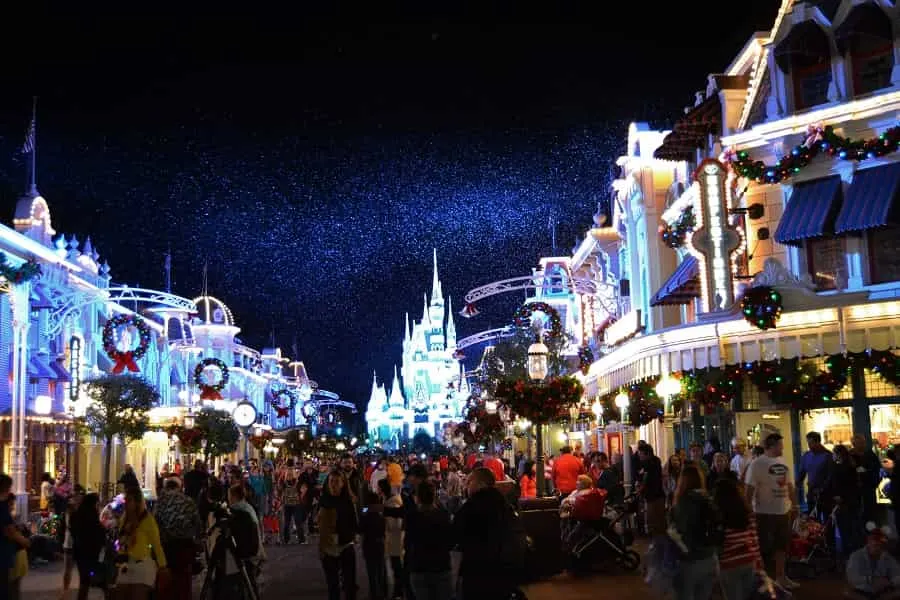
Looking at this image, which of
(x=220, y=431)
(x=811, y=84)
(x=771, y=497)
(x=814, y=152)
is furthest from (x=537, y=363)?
(x=220, y=431)

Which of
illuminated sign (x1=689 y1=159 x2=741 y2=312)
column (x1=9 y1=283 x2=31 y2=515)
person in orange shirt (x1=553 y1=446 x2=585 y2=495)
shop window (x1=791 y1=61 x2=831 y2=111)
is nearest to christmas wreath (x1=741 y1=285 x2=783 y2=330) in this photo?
illuminated sign (x1=689 y1=159 x2=741 y2=312)

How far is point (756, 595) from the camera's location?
1082cm

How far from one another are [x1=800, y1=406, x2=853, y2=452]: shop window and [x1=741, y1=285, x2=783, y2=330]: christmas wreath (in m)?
2.46

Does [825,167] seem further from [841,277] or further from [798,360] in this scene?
[798,360]

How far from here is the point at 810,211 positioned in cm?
2148

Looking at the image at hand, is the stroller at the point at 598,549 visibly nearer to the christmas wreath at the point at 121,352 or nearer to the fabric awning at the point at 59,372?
the christmas wreath at the point at 121,352

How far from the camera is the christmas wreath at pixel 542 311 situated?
3102 centimetres

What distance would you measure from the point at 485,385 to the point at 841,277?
29.5 m

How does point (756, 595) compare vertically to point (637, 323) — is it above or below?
below

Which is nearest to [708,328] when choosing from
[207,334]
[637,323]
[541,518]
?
[541,518]

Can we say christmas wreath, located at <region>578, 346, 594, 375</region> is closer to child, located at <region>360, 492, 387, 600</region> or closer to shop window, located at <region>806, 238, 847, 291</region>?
shop window, located at <region>806, 238, 847, 291</region>

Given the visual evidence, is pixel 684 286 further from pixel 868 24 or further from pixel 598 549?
pixel 598 549

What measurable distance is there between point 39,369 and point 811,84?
2644cm

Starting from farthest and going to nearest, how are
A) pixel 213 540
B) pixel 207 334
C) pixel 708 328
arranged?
pixel 207 334, pixel 708 328, pixel 213 540
